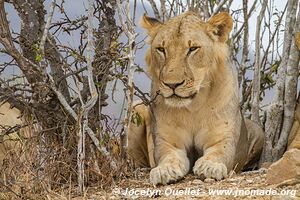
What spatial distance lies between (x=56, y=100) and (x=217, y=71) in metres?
1.19

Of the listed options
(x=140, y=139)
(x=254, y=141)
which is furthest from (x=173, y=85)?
(x=254, y=141)

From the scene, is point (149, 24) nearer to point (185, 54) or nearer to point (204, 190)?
point (185, 54)

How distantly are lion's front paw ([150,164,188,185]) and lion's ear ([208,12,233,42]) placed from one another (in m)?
1.09

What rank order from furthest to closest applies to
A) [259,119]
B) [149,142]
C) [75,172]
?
[259,119], [149,142], [75,172]

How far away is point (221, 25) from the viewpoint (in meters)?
5.91

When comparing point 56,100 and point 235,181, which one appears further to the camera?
point 56,100

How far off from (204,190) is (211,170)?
435mm

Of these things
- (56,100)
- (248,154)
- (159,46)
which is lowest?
(248,154)

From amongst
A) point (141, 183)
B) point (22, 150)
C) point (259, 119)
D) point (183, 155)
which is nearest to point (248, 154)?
point (259, 119)

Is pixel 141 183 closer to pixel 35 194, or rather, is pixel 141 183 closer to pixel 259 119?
pixel 35 194

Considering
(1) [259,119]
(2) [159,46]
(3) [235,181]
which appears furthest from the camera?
(1) [259,119]

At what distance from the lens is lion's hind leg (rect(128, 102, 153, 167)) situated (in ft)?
21.7

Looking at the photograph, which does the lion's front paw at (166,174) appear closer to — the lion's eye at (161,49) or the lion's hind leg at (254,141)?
the lion's eye at (161,49)

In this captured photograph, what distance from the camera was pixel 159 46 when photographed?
228 inches
